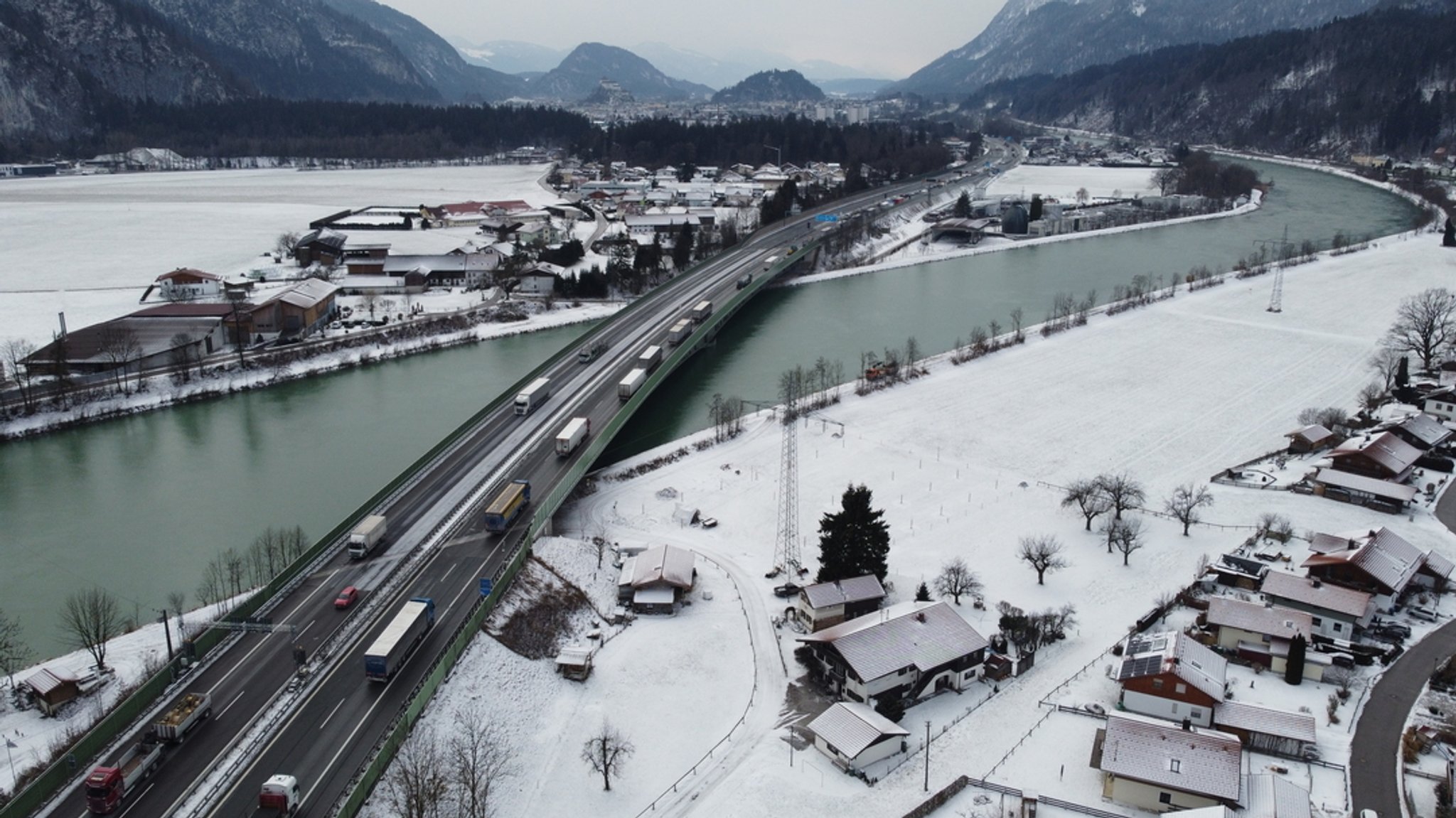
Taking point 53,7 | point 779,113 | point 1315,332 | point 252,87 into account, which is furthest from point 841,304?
point 779,113

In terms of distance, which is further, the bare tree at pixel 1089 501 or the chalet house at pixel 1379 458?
the chalet house at pixel 1379 458

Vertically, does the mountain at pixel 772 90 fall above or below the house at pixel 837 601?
above

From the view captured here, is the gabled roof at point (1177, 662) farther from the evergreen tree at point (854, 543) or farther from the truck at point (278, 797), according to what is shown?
the truck at point (278, 797)

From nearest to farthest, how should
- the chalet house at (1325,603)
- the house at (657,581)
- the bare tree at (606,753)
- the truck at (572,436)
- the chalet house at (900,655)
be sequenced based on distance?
the bare tree at (606,753) < the chalet house at (900,655) < the chalet house at (1325,603) < the house at (657,581) < the truck at (572,436)

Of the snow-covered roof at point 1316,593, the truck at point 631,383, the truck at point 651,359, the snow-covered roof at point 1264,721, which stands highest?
the truck at point 651,359

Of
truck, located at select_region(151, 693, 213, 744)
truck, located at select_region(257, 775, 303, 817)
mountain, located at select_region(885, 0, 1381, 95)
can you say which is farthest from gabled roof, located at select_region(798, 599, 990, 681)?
mountain, located at select_region(885, 0, 1381, 95)

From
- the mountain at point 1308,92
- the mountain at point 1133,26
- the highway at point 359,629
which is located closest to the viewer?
the highway at point 359,629

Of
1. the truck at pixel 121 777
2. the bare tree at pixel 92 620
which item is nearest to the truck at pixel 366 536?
the bare tree at pixel 92 620

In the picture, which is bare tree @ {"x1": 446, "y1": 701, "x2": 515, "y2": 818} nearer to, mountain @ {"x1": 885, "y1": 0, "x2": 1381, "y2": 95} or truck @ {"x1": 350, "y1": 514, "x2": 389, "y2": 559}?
truck @ {"x1": 350, "y1": 514, "x2": 389, "y2": 559}
